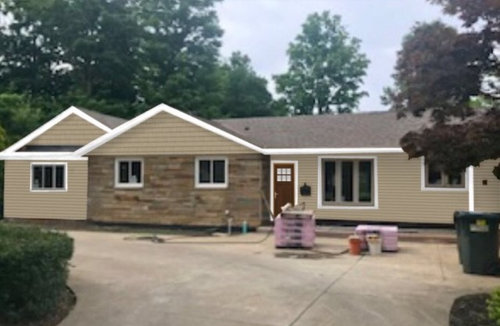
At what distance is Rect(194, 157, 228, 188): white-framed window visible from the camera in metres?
20.0

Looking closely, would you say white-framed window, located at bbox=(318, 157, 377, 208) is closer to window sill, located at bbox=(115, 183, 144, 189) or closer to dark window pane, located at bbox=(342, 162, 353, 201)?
dark window pane, located at bbox=(342, 162, 353, 201)

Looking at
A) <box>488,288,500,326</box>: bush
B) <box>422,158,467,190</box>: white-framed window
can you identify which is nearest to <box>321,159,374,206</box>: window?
<box>422,158,467,190</box>: white-framed window

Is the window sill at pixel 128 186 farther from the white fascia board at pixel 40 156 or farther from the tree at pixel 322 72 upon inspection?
the tree at pixel 322 72

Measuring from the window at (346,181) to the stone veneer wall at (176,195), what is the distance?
6.96 feet

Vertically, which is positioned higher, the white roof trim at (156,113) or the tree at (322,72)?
the tree at (322,72)

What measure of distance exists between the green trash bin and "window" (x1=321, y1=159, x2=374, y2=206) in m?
8.23

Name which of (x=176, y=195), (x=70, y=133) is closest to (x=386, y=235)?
(x=176, y=195)

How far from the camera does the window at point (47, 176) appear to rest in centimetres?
2245

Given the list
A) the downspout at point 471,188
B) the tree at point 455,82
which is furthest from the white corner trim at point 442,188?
the tree at point 455,82

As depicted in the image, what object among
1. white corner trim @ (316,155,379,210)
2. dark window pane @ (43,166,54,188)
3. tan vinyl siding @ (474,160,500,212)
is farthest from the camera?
dark window pane @ (43,166,54,188)

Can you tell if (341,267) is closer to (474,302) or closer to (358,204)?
(474,302)

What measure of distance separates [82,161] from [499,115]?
56.2 ft

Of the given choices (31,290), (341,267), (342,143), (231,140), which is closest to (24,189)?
(231,140)

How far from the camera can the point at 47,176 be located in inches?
890
